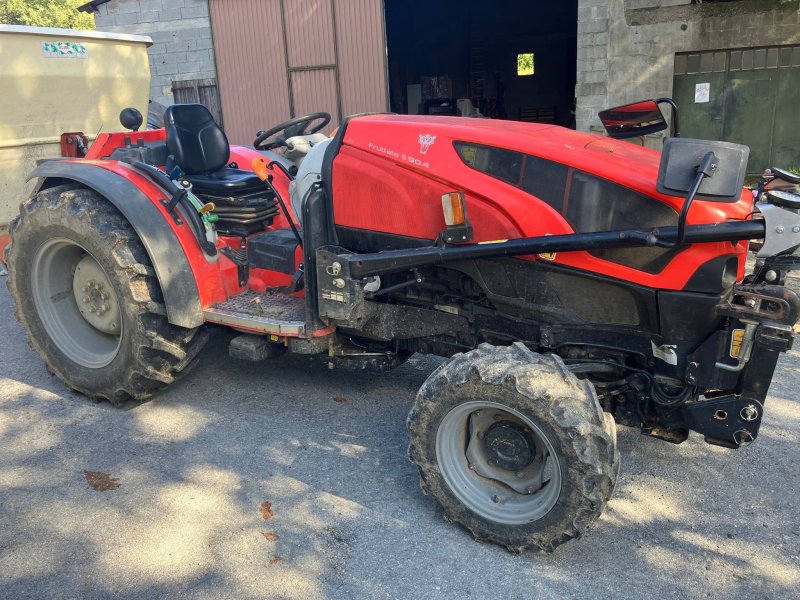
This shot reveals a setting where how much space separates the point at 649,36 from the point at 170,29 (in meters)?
8.23

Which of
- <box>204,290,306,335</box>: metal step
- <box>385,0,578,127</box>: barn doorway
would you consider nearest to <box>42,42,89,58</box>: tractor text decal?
<box>204,290,306,335</box>: metal step

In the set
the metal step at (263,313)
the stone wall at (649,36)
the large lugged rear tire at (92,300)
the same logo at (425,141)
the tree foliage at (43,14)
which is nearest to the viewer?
the same logo at (425,141)

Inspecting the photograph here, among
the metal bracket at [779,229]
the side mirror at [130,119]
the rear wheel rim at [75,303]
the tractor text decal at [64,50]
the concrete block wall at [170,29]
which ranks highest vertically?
the concrete block wall at [170,29]

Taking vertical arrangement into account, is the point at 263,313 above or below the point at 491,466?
above

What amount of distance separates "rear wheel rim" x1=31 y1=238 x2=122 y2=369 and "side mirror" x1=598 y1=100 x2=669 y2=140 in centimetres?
295

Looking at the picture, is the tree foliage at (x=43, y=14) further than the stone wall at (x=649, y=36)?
Yes

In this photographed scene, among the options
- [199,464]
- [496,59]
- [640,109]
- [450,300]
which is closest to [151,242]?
[199,464]

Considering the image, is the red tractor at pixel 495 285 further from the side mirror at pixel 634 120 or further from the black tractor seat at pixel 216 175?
the black tractor seat at pixel 216 175

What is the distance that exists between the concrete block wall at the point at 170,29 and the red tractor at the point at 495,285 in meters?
9.32

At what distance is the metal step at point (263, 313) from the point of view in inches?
140

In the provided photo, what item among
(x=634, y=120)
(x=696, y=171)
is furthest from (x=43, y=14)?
(x=696, y=171)

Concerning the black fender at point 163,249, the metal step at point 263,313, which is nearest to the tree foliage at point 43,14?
the black fender at point 163,249

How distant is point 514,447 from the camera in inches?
112

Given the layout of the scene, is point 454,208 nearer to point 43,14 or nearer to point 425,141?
point 425,141
